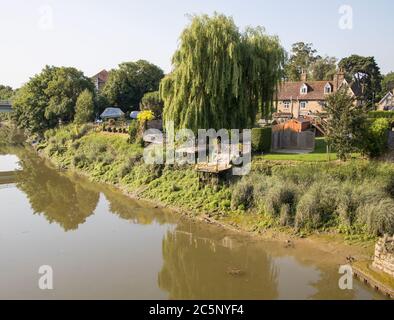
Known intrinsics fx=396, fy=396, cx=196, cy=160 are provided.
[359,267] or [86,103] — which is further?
[86,103]

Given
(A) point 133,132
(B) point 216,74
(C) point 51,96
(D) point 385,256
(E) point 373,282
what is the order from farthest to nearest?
1. (C) point 51,96
2. (A) point 133,132
3. (B) point 216,74
4. (D) point 385,256
5. (E) point 373,282

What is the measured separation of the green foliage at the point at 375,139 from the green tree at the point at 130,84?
1523 inches

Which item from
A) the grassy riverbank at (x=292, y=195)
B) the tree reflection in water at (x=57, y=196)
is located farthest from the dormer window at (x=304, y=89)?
the tree reflection in water at (x=57, y=196)

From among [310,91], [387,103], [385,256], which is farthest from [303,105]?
[385,256]

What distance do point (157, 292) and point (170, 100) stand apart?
14.5m

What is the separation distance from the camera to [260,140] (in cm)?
2473

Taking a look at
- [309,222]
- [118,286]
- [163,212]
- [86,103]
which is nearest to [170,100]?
[163,212]

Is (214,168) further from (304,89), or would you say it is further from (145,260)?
(304,89)

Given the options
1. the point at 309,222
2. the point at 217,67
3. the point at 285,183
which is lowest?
the point at 309,222

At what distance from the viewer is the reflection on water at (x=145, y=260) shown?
14.1 metres

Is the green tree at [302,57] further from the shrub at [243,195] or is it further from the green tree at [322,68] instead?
the shrub at [243,195]

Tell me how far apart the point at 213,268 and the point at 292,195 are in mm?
6021
